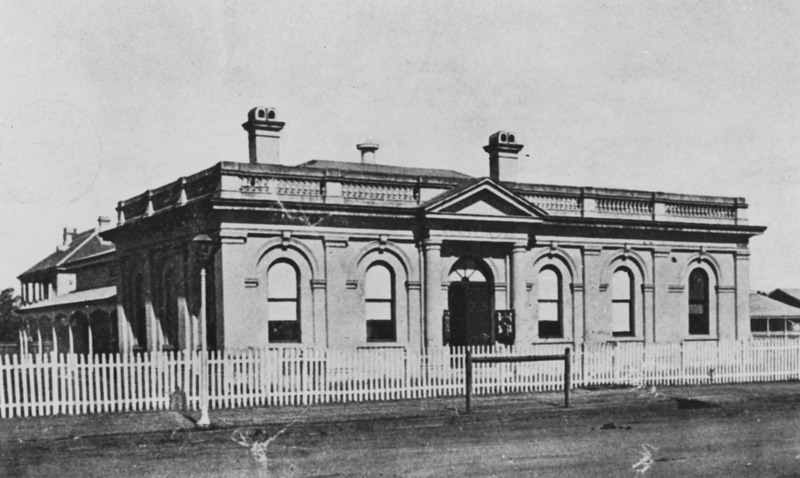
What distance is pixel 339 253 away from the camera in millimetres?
19391

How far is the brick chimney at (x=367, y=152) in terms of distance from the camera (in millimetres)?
25344

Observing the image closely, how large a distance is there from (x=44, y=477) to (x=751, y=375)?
666 inches

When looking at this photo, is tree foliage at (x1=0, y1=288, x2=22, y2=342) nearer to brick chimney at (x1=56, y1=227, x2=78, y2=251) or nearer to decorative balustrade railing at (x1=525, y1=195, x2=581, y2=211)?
brick chimney at (x1=56, y1=227, x2=78, y2=251)

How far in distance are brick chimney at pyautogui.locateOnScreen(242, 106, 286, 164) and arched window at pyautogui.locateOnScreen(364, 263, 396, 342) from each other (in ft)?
12.7

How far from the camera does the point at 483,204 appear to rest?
20297 millimetres

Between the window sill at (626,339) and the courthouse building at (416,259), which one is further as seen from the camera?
the window sill at (626,339)

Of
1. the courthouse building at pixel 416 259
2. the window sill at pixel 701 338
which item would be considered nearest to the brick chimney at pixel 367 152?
the courthouse building at pixel 416 259

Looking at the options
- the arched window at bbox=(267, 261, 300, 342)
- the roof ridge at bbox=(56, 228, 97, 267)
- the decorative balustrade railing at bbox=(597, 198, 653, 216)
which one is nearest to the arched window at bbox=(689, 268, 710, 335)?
the decorative balustrade railing at bbox=(597, 198, 653, 216)

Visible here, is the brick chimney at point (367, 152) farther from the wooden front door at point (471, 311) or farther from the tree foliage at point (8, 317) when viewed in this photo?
the tree foliage at point (8, 317)

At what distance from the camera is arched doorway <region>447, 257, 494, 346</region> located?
68.2 feet

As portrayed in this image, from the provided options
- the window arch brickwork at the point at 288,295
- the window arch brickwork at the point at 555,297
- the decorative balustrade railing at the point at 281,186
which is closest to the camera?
the decorative balustrade railing at the point at 281,186

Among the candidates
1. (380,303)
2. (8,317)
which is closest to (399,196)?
(380,303)

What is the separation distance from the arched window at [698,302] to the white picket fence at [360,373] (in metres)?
2.57

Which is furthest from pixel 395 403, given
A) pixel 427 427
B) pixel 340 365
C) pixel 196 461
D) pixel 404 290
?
pixel 196 461
